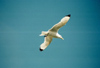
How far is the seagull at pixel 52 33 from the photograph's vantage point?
17.6 metres

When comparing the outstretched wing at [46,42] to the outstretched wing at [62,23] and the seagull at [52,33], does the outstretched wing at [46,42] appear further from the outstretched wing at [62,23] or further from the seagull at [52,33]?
the outstretched wing at [62,23]

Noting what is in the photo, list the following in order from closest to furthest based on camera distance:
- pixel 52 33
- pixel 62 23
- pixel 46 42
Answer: pixel 62 23, pixel 52 33, pixel 46 42

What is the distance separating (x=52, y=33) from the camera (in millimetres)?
18109

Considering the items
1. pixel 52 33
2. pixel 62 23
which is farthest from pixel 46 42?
pixel 62 23

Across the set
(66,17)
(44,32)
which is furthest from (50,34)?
(66,17)

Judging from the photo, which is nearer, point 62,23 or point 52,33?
point 62,23

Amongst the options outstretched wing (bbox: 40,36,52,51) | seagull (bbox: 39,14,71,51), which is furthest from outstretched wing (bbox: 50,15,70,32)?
outstretched wing (bbox: 40,36,52,51)

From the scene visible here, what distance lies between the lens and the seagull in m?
17.6

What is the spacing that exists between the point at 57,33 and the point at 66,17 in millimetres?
1599

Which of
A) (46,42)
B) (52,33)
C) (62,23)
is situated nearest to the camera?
(62,23)

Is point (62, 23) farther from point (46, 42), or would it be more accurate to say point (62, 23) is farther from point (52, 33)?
point (46, 42)

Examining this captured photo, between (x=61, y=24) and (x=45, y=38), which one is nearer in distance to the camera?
(x=61, y=24)

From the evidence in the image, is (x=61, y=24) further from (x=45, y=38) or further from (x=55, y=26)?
(x=45, y=38)

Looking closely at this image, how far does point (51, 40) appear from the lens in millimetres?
18969
